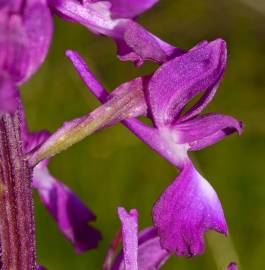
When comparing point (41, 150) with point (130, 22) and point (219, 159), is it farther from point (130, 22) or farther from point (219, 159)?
point (219, 159)

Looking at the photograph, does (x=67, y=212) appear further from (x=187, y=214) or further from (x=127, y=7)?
(x=127, y=7)

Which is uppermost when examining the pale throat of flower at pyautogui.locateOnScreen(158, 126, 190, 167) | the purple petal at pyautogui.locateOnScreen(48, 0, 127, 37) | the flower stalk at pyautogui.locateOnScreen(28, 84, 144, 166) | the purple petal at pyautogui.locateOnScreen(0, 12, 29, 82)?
the purple petal at pyautogui.locateOnScreen(0, 12, 29, 82)

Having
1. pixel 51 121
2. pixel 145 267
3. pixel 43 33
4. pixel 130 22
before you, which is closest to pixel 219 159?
pixel 51 121

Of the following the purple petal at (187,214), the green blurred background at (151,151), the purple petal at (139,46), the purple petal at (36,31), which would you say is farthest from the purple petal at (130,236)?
the green blurred background at (151,151)

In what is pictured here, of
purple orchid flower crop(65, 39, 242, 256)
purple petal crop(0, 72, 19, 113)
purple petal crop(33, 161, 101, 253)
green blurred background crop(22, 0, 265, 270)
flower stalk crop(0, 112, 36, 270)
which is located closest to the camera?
purple petal crop(0, 72, 19, 113)

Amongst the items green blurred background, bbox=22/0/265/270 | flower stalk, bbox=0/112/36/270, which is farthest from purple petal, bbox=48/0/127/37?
green blurred background, bbox=22/0/265/270

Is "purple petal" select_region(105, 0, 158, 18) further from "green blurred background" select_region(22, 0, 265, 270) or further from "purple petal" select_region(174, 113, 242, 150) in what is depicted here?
"green blurred background" select_region(22, 0, 265, 270)
